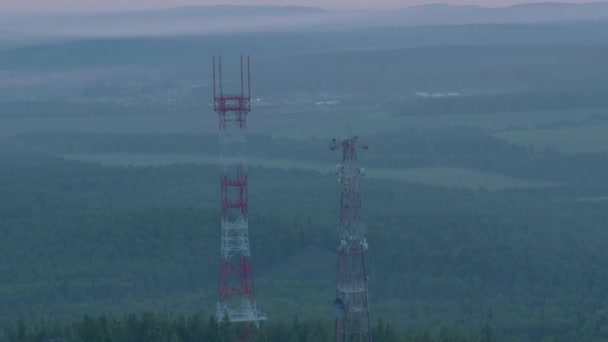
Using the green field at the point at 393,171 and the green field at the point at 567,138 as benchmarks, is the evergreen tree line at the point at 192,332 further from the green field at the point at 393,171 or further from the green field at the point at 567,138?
the green field at the point at 567,138

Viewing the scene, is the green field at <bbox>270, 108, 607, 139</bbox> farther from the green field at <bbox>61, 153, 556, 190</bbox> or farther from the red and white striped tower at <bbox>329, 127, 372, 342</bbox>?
the red and white striped tower at <bbox>329, 127, 372, 342</bbox>

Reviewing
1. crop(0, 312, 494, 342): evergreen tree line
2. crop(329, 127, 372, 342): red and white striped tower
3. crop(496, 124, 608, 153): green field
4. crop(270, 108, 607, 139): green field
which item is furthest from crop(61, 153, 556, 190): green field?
crop(329, 127, 372, 342): red and white striped tower

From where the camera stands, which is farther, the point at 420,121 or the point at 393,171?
the point at 420,121

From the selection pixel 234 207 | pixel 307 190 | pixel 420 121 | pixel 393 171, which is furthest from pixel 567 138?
pixel 234 207

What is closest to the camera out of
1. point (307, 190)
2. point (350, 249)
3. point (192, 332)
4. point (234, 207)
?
point (350, 249)

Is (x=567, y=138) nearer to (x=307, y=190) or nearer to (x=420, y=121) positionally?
(x=420, y=121)

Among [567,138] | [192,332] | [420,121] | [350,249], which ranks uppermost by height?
[420,121]

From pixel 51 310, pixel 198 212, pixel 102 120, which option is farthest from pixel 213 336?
pixel 102 120
